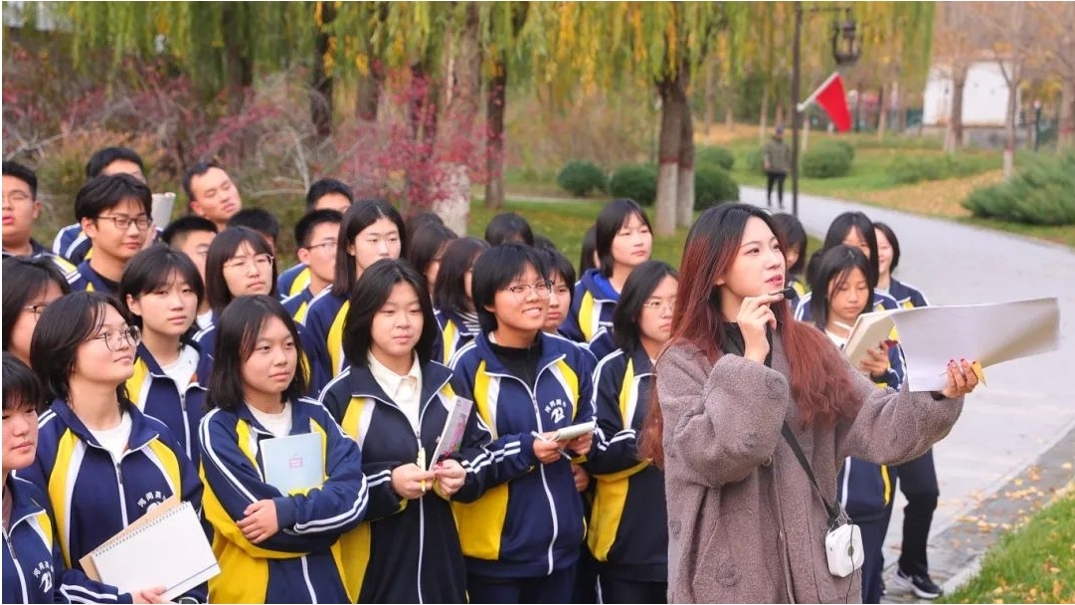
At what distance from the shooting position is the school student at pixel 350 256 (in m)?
4.64

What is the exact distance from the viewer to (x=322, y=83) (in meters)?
14.5

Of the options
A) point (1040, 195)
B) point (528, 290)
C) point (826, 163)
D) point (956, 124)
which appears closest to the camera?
point (528, 290)

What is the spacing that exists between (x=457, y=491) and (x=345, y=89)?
1241 cm

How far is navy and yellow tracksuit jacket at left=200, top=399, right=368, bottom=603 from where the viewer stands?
338 cm

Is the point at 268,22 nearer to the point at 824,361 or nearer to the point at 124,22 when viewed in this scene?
the point at 124,22

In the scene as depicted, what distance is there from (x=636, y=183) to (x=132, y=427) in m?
22.2

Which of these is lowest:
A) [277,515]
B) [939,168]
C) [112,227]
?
[939,168]

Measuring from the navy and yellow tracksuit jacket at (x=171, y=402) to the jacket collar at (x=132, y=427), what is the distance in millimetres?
429

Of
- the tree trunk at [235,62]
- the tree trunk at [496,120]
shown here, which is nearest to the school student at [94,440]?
the tree trunk at [235,62]

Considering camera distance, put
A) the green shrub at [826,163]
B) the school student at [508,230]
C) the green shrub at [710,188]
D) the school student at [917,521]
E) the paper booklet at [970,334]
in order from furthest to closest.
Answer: the green shrub at [826,163]
the green shrub at [710,188]
the school student at [508,230]
the school student at [917,521]
the paper booklet at [970,334]

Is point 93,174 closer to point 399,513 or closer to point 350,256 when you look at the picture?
point 350,256

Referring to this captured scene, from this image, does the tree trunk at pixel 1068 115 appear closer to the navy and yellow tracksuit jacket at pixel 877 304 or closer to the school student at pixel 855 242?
the school student at pixel 855 242

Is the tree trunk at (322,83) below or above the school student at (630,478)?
above

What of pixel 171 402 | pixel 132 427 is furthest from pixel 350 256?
pixel 132 427
